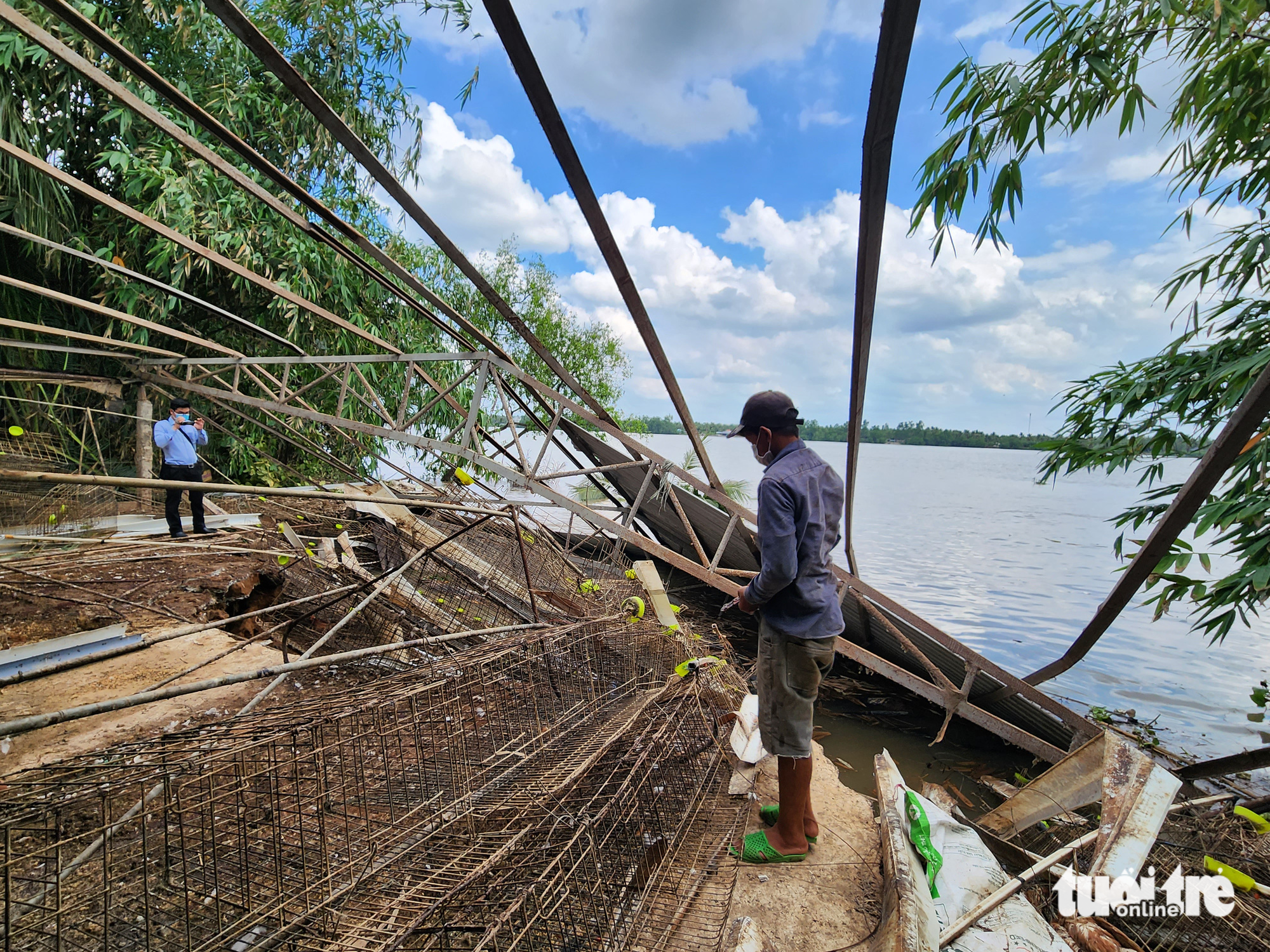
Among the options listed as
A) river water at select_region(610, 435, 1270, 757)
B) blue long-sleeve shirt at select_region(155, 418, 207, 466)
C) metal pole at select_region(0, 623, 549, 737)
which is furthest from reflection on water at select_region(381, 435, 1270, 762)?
blue long-sleeve shirt at select_region(155, 418, 207, 466)

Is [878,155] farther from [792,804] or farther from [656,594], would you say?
[656,594]

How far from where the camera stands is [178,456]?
6426 millimetres

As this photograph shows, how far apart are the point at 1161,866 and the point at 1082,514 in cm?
2299

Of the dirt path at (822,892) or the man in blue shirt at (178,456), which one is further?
the man in blue shirt at (178,456)

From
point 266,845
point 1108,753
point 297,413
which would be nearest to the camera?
point 266,845

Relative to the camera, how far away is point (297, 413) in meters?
6.74

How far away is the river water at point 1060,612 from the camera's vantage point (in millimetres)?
6602

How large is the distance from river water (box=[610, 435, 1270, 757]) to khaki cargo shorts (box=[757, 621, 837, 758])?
1935 mm

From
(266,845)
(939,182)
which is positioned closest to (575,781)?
(266,845)

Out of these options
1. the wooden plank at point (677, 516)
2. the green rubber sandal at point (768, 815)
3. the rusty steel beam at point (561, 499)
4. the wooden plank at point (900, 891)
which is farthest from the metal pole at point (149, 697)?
the wooden plank at point (677, 516)

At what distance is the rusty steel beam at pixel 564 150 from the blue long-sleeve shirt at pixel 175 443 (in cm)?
590

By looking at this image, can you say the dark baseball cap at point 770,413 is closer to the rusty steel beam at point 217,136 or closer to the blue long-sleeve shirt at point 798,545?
the blue long-sleeve shirt at point 798,545

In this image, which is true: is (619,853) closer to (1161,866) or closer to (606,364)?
(1161,866)

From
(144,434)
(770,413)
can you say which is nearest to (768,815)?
(770,413)
